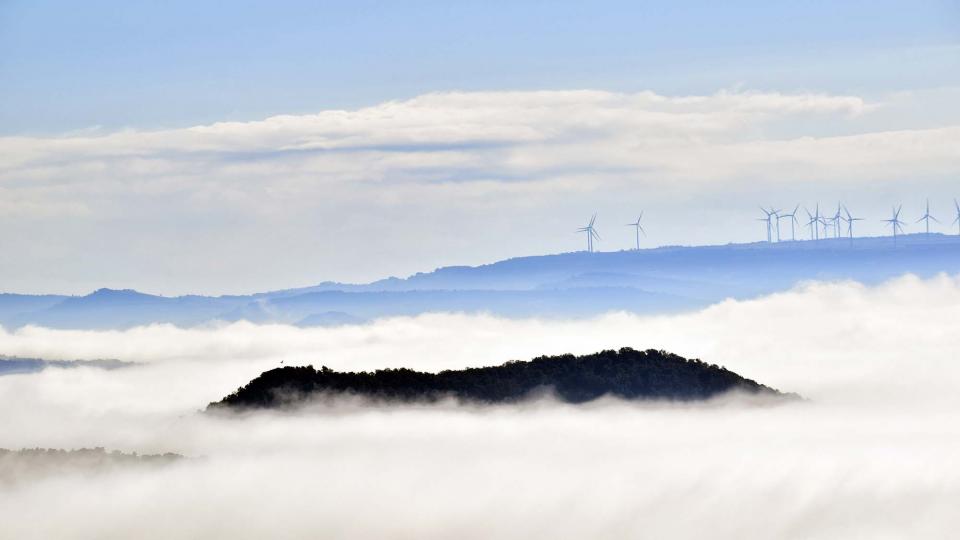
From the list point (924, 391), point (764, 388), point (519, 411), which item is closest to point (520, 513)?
point (519, 411)

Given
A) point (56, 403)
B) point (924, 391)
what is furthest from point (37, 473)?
point (924, 391)

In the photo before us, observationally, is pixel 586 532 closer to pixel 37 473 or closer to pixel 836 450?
pixel 836 450

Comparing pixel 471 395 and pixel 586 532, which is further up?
pixel 471 395

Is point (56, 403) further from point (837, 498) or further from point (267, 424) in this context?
point (837, 498)

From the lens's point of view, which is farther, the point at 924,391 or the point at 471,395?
the point at 924,391

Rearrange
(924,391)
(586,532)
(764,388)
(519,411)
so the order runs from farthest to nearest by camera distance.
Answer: (924,391) < (764,388) < (519,411) < (586,532)

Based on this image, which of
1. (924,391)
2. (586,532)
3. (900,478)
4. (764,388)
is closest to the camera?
(586,532)
